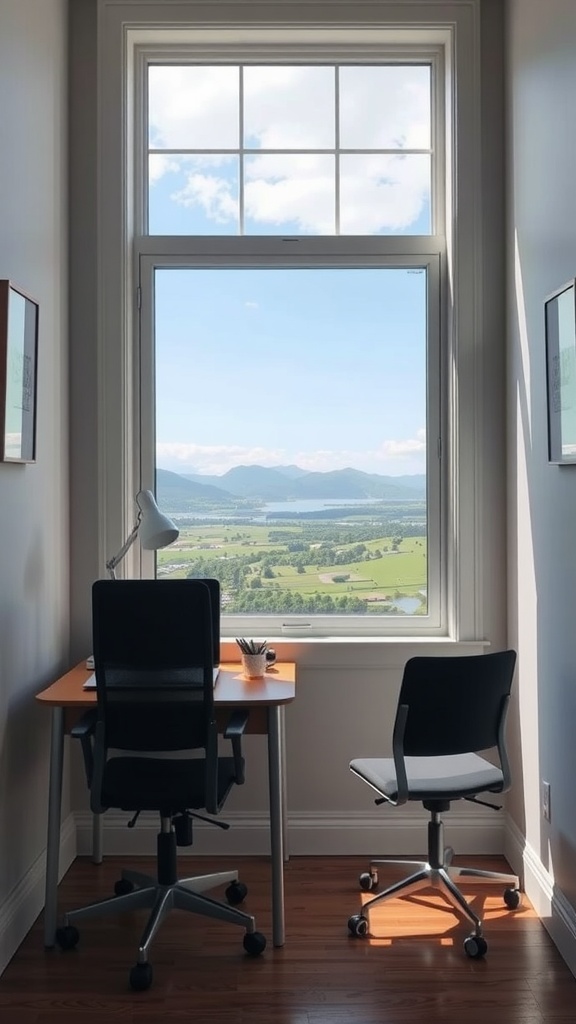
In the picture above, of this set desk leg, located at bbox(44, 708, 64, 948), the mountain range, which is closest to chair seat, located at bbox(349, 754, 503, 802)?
desk leg, located at bbox(44, 708, 64, 948)

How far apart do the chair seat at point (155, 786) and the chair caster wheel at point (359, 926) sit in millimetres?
584

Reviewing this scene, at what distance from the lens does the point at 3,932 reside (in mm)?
2631

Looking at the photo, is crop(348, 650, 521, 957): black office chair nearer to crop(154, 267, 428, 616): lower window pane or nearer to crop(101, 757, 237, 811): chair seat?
crop(101, 757, 237, 811): chair seat

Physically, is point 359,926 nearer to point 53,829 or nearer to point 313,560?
point 53,829

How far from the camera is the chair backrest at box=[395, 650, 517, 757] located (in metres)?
2.69

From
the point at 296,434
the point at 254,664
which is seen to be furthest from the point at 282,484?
the point at 254,664

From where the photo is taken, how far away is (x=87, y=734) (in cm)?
265

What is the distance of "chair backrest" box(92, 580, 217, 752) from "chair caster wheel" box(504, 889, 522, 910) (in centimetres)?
119

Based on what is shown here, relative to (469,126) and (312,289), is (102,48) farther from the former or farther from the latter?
(469,126)

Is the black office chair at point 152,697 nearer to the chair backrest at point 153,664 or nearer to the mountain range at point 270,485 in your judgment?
the chair backrest at point 153,664

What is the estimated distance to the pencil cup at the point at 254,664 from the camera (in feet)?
10.1

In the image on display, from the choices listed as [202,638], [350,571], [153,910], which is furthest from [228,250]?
[153,910]

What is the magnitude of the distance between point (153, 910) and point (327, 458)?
1773 mm

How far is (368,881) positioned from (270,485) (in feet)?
4.96
